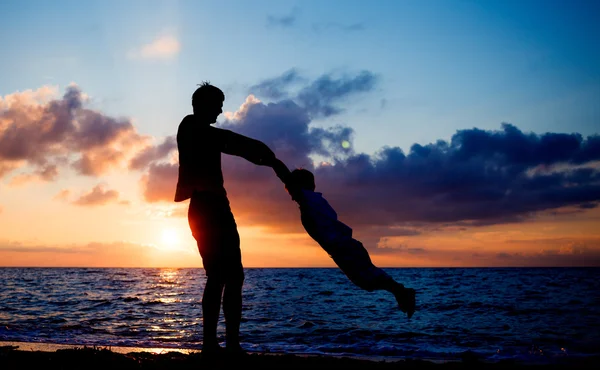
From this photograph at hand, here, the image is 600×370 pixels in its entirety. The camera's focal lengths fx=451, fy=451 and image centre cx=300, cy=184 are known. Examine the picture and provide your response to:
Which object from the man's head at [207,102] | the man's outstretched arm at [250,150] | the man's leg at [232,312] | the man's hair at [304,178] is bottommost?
the man's leg at [232,312]

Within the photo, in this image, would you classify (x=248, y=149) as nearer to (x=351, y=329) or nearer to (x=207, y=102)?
(x=207, y=102)

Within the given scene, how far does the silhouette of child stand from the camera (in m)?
4.09

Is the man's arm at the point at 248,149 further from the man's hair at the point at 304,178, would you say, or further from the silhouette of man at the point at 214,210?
the man's hair at the point at 304,178

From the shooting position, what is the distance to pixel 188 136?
13.1ft

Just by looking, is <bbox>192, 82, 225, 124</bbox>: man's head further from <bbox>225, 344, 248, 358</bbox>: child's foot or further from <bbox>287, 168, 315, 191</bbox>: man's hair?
<bbox>225, 344, 248, 358</bbox>: child's foot

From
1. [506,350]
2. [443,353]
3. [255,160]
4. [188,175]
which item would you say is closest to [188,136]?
[188,175]

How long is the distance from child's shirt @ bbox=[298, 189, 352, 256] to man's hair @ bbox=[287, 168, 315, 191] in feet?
0.35

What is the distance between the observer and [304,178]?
446 cm

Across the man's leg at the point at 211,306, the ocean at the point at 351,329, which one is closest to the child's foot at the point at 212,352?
the man's leg at the point at 211,306

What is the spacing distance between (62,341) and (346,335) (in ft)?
22.9

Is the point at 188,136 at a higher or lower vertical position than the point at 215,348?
higher

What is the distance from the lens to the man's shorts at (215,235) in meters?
3.86

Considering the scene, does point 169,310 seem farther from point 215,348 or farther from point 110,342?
point 215,348

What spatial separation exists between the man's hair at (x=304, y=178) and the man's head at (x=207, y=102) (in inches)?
36.3
